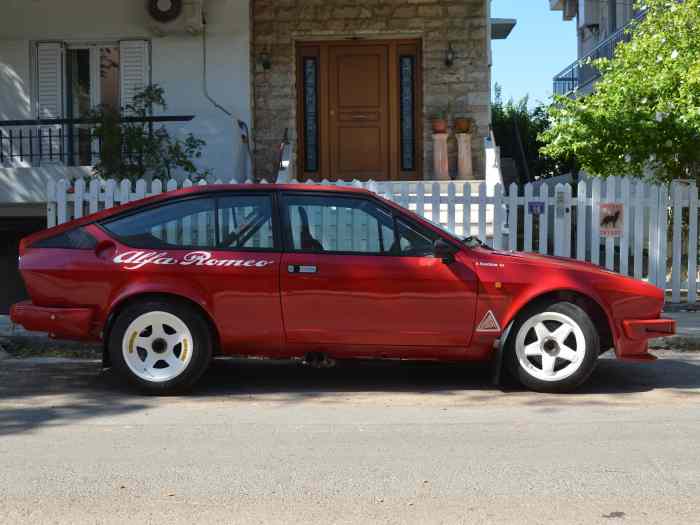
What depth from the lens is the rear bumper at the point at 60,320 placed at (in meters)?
6.80

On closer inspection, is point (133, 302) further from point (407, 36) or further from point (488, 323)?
point (407, 36)

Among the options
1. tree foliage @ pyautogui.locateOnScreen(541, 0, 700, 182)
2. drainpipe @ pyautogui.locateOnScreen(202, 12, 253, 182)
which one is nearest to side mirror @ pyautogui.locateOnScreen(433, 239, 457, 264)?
tree foliage @ pyautogui.locateOnScreen(541, 0, 700, 182)

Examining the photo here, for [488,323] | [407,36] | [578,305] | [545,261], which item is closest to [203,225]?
[488,323]

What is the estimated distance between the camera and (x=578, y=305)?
6.88m

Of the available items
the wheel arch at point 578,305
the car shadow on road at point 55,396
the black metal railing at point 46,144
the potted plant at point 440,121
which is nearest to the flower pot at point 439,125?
the potted plant at point 440,121

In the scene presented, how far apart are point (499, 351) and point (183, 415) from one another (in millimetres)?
2284

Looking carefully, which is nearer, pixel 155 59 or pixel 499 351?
pixel 499 351

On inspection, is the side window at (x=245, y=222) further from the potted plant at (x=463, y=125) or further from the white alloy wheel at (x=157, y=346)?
the potted plant at (x=463, y=125)

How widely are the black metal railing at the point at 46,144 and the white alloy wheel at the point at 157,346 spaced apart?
28.5 ft

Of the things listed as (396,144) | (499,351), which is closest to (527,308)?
(499,351)

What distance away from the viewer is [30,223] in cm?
1585

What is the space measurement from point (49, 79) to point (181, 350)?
424 inches

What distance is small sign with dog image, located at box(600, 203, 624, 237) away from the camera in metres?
11.3

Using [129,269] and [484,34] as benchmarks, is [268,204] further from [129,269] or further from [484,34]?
[484,34]
